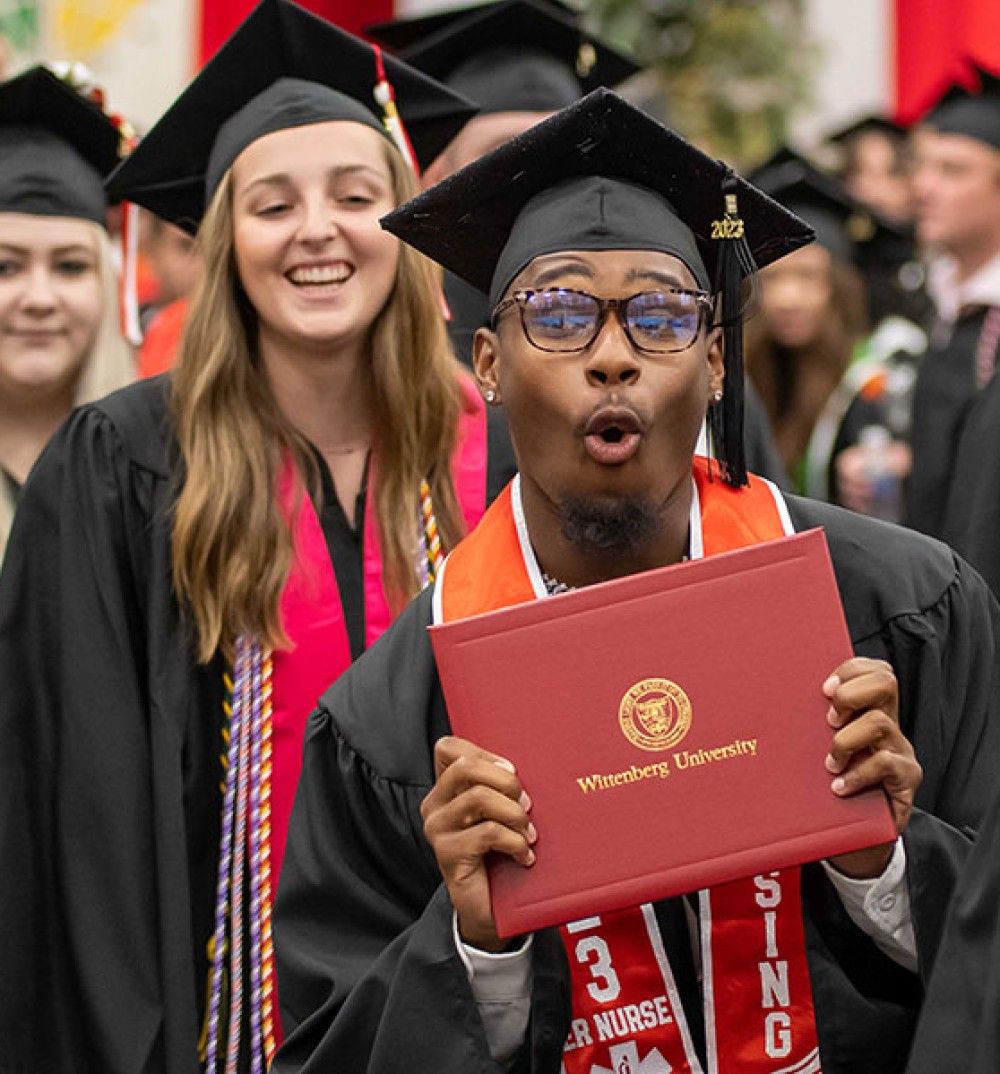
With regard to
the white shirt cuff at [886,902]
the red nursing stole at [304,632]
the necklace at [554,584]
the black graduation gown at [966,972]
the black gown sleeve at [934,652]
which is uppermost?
the red nursing stole at [304,632]

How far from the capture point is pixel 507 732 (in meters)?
2.93

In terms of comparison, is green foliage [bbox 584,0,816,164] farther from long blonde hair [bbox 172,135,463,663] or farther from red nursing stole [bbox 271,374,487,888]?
red nursing stole [bbox 271,374,487,888]

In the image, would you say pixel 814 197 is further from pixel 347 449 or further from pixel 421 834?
pixel 421 834

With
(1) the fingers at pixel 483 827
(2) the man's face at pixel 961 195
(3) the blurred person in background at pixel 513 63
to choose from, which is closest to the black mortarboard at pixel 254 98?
(3) the blurred person in background at pixel 513 63

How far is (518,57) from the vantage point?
6051mm

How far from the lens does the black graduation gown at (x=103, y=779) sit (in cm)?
404

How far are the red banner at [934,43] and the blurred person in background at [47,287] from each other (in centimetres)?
653

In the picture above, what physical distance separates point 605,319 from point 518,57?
10.1ft

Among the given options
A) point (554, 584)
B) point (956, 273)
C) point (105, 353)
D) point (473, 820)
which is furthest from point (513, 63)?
point (473, 820)

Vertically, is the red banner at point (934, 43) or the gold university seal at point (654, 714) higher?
the red banner at point (934, 43)

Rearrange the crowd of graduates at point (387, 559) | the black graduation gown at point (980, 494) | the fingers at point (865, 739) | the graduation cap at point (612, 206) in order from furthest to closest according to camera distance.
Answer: the black graduation gown at point (980, 494) < the graduation cap at point (612, 206) < the crowd of graduates at point (387, 559) < the fingers at point (865, 739)

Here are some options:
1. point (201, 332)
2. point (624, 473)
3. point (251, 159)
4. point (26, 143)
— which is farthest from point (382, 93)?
point (624, 473)

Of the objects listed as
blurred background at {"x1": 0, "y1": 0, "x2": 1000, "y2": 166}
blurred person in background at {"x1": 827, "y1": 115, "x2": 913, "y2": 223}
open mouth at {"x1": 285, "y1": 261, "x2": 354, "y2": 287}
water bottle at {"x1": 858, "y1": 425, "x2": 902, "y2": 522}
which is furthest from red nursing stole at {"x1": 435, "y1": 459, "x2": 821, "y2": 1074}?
blurred person in background at {"x1": 827, "y1": 115, "x2": 913, "y2": 223}

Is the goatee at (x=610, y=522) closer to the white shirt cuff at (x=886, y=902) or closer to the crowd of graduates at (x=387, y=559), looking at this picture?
the crowd of graduates at (x=387, y=559)
